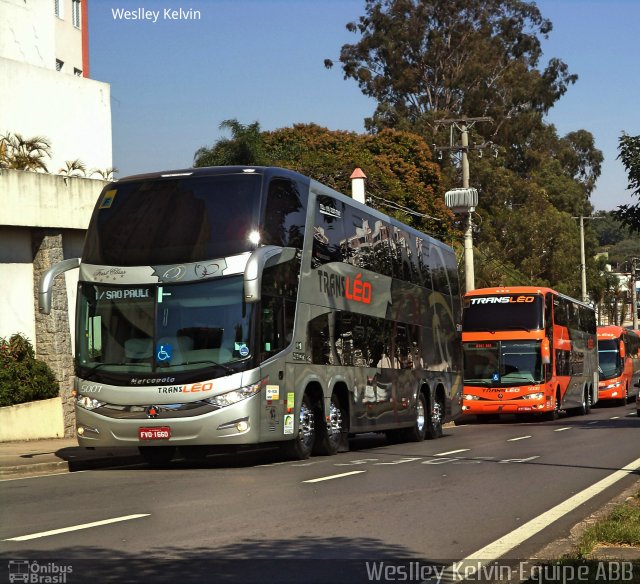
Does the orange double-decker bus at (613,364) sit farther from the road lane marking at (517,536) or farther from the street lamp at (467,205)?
the road lane marking at (517,536)

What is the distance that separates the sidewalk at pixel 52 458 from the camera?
639 inches

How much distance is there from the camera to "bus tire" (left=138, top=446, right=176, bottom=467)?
1783 cm

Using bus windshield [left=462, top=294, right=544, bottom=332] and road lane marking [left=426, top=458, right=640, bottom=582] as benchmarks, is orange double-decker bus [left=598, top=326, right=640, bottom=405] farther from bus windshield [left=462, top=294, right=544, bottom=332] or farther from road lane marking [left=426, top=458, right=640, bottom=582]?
road lane marking [left=426, top=458, right=640, bottom=582]

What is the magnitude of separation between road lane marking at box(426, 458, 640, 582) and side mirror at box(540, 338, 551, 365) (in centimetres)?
1972

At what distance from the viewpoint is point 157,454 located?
17922 mm

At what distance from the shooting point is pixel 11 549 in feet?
26.9

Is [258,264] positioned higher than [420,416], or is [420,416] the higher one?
[258,264]

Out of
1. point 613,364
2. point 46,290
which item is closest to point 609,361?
point 613,364

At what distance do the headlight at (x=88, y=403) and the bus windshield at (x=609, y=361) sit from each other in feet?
120

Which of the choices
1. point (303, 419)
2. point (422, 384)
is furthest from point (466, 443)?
point (303, 419)

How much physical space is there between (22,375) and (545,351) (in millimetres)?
15909

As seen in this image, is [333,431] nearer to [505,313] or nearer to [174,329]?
[174,329]

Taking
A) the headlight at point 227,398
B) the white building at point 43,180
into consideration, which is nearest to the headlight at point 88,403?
the headlight at point 227,398

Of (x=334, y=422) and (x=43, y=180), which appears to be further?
(x=43, y=180)
